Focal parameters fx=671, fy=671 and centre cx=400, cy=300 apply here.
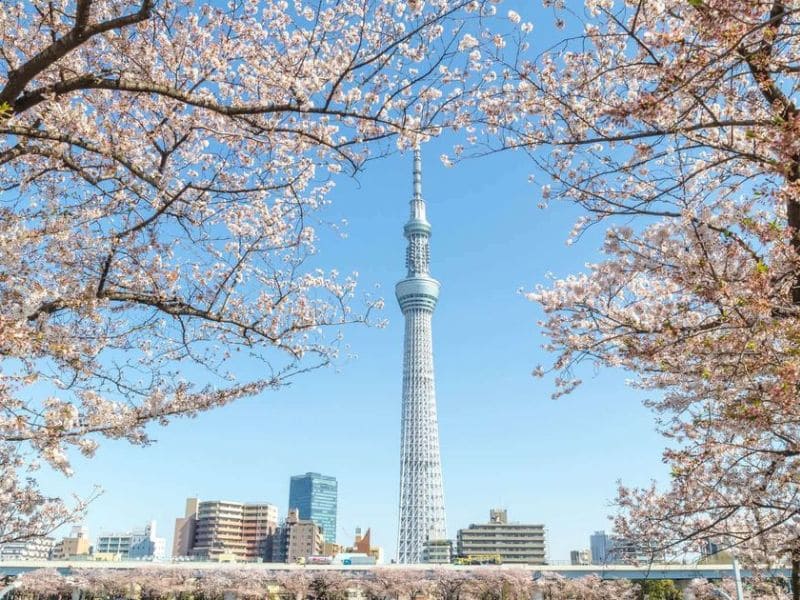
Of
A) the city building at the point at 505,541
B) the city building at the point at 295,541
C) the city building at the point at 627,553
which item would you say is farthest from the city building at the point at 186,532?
the city building at the point at 627,553

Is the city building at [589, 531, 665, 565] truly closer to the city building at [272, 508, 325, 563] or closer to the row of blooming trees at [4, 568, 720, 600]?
the row of blooming trees at [4, 568, 720, 600]

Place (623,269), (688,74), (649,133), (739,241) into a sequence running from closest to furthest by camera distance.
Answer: (688,74) < (649,133) < (739,241) < (623,269)

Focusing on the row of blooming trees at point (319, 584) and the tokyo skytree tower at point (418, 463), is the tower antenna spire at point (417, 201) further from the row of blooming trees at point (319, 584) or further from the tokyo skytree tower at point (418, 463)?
the row of blooming trees at point (319, 584)

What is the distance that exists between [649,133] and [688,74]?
519mm

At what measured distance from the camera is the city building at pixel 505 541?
7850cm

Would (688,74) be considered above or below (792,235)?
above

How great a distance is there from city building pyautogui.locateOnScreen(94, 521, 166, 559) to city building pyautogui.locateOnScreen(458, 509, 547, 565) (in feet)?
142

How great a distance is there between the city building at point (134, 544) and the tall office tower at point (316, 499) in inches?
2627

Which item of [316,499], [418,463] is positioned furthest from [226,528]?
→ [316,499]

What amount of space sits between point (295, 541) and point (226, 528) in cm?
1042

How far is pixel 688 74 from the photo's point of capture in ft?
11.6

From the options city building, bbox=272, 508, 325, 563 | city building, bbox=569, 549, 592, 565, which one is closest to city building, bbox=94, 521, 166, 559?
city building, bbox=272, 508, 325, 563

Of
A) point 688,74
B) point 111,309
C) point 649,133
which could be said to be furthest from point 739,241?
point 111,309

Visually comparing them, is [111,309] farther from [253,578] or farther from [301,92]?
[253,578]
